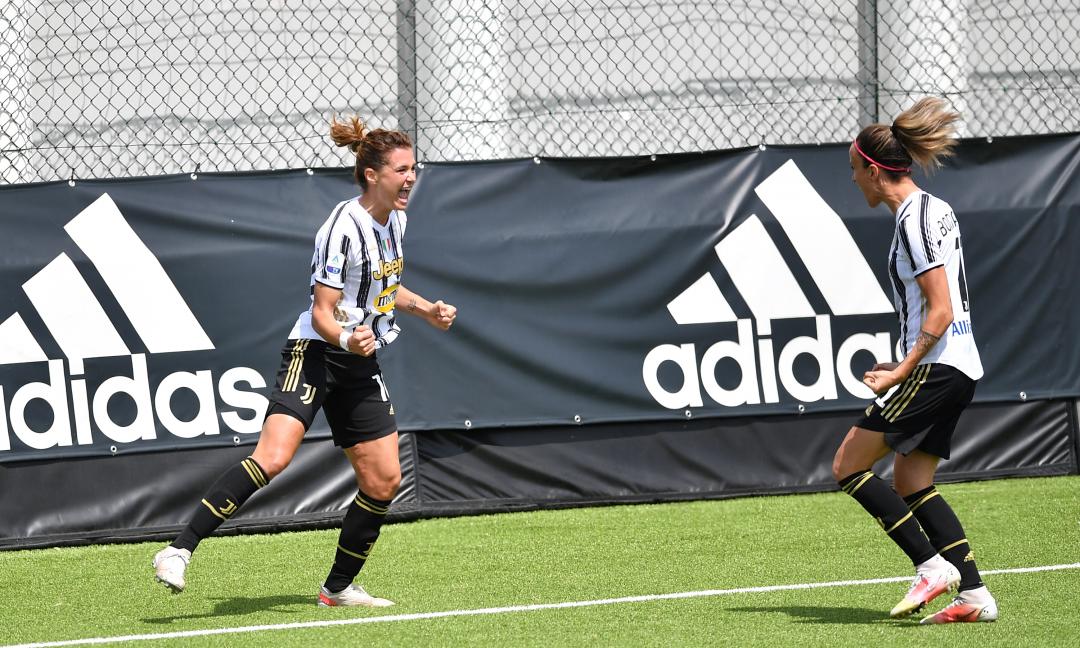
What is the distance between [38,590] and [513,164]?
3464 millimetres

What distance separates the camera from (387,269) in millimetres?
5875

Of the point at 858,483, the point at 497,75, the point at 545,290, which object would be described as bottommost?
the point at 858,483

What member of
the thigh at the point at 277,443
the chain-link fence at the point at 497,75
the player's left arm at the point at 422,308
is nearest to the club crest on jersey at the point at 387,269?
the player's left arm at the point at 422,308

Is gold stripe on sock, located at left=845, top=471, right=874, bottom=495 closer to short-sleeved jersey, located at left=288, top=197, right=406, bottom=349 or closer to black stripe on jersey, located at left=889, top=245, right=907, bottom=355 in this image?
black stripe on jersey, located at left=889, top=245, right=907, bottom=355

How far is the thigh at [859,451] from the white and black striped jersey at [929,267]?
0.34 m

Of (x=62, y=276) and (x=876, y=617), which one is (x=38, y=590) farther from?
(x=876, y=617)

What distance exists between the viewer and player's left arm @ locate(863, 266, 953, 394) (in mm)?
5180

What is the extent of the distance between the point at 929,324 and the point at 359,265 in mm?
2205

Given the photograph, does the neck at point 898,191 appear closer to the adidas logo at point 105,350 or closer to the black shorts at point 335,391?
the black shorts at point 335,391

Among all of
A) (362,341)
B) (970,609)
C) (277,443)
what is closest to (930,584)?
(970,609)

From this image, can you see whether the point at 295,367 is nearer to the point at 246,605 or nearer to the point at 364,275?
the point at 364,275

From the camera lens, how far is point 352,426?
19.4 feet

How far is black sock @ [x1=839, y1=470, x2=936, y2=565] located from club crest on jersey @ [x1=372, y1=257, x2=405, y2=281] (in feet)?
6.57

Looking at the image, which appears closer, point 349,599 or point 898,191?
point 898,191
